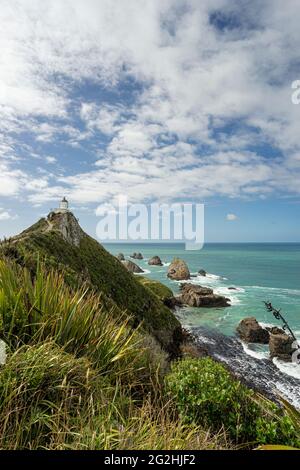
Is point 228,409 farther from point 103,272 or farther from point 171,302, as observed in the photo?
point 171,302

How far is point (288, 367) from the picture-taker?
23.1 metres

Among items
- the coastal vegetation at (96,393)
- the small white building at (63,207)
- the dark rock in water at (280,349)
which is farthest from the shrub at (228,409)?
the small white building at (63,207)

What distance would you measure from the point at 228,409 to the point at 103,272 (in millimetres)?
21777

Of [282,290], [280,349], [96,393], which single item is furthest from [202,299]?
[96,393]

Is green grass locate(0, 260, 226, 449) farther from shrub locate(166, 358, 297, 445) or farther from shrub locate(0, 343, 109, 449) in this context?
shrub locate(166, 358, 297, 445)

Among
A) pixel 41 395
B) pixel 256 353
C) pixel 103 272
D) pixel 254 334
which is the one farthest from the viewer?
pixel 254 334

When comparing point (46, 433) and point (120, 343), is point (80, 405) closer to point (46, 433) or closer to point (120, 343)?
point (46, 433)

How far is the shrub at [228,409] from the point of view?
152 inches

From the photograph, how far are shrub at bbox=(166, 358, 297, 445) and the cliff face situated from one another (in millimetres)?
13687

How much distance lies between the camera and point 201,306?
141ft

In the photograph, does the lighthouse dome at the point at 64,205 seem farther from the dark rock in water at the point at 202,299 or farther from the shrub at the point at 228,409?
the shrub at the point at 228,409

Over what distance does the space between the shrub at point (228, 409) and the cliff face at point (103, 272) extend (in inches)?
539

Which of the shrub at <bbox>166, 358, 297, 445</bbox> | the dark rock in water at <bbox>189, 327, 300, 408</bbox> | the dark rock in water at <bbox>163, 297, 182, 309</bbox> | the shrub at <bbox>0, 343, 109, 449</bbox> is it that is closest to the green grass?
the shrub at <bbox>0, 343, 109, 449</bbox>

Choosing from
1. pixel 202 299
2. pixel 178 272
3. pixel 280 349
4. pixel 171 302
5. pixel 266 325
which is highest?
pixel 178 272
